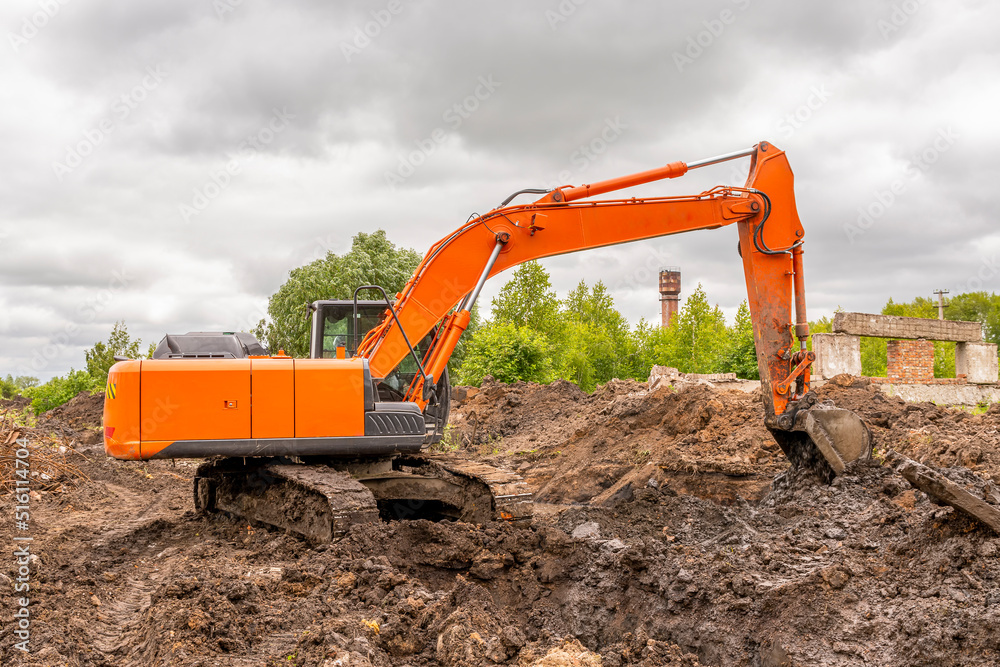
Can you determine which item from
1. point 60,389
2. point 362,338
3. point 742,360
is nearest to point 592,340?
point 742,360

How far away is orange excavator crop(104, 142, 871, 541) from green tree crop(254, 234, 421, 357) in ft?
68.7

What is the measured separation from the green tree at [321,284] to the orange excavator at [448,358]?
20.9 metres

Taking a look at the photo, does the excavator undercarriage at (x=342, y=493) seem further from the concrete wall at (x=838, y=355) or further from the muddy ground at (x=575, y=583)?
the concrete wall at (x=838, y=355)

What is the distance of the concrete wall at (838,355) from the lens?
18.0 meters

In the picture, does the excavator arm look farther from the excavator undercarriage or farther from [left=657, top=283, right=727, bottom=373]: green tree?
[left=657, top=283, right=727, bottom=373]: green tree

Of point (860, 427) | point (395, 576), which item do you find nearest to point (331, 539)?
point (395, 576)

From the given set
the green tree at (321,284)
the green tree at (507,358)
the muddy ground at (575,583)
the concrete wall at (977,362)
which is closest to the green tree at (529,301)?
the green tree at (321,284)

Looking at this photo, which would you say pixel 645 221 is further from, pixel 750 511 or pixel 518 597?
pixel 518 597

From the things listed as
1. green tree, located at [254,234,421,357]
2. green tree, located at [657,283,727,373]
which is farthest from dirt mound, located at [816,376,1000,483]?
green tree, located at [657,283,727,373]

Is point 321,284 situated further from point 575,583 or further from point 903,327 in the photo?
point 575,583

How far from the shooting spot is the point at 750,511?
Result: 7168 millimetres

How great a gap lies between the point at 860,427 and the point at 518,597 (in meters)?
3.73

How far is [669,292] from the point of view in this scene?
68.4m

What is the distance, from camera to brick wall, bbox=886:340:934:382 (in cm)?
2000
